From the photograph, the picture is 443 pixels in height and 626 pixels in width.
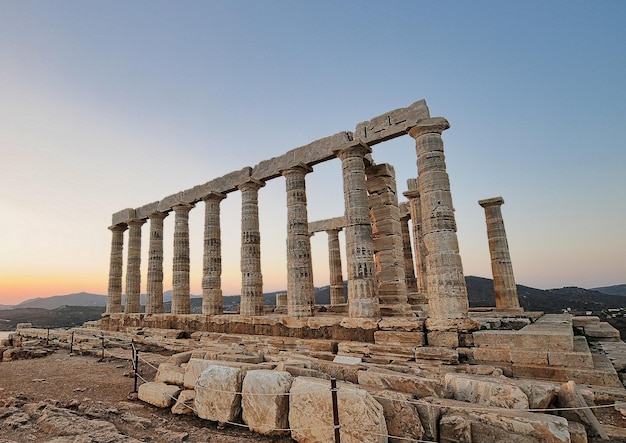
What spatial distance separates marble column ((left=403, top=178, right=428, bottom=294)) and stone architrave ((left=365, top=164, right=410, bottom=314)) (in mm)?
3939

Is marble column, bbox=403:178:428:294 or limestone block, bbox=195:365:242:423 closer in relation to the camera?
limestone block, bbox=195:365:242:423

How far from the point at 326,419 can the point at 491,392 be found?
2561mm

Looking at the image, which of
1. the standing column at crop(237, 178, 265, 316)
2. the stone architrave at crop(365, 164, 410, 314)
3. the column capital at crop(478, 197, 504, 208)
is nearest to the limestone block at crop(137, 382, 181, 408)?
the standing column at crop(237, 178, 265, 316)

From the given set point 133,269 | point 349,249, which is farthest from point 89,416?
point 133,269

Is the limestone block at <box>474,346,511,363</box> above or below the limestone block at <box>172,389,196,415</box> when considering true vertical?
above

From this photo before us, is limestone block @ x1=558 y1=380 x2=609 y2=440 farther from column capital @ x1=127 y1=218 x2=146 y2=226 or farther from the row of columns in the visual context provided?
column capital @ x1=127 y1=218 x2=146 y2=226

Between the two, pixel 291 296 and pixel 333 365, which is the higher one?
pixel 291 296

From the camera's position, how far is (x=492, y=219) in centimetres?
1828

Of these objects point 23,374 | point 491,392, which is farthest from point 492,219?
point 23,374

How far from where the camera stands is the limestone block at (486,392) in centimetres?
496

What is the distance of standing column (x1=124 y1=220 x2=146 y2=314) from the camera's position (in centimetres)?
2195

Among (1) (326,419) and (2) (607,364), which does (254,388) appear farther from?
(2) (607,364)

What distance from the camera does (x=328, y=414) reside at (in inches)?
195

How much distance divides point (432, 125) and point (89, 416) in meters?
12.2
